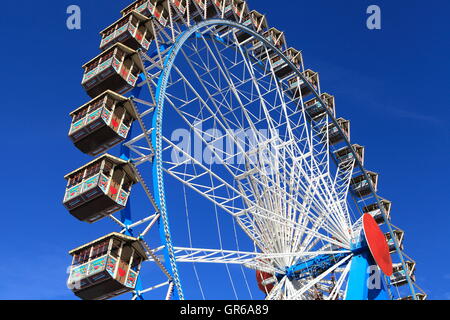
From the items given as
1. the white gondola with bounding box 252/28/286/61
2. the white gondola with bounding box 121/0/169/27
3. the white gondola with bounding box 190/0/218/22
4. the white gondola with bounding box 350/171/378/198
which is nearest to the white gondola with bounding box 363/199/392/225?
the white gondola with bounding box 350/171/378/198

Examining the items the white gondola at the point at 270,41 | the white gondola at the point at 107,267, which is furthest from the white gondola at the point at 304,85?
the white gondola at the point at 107,267

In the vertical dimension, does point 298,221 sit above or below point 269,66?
below

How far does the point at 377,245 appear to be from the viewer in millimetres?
20672

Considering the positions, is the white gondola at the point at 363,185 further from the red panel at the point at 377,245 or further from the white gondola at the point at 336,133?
the red panel at the point at 377,245

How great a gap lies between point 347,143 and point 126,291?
59.5ft

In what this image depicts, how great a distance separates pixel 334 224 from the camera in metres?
21.1

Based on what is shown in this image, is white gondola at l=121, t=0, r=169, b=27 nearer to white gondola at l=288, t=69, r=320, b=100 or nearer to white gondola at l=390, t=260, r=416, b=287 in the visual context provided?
white gondola at l=288, t=69, r=320, b=100

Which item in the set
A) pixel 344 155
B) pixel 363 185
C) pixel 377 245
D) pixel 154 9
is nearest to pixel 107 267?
pixel 154 9

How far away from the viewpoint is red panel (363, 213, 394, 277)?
20.2 m

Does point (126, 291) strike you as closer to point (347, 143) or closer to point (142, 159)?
point (142, 159)

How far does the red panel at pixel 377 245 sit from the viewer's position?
66.2 ft

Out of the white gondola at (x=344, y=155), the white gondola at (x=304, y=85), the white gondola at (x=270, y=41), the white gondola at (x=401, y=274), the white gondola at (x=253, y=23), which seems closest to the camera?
the white gondola at (x=253, y=23)

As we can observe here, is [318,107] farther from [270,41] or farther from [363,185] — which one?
[363,185]
